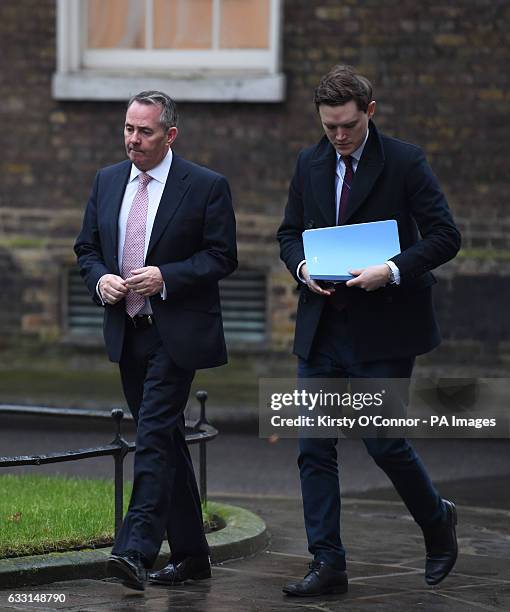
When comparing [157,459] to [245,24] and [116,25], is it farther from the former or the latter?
[116,25]

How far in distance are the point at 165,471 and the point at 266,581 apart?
0.71 m

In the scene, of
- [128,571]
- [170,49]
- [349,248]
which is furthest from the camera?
[170,49]

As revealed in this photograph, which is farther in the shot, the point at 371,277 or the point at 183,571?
the point at 183,571

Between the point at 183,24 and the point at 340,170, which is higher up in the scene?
the point at 183,24

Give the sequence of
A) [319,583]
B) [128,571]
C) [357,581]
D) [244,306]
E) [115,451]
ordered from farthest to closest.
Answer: [244,306]
[115,451]
[357,581]
[319,583]
[128,571]

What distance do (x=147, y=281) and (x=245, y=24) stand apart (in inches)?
356

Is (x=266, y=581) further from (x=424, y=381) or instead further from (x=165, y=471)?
(x=424, y=381)

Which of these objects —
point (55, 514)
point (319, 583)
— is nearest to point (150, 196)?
point (319, 583)

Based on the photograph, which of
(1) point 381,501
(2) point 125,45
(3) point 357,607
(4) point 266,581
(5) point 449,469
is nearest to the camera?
(3) point 357,607

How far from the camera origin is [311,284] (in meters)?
6.57

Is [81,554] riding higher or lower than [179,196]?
lower

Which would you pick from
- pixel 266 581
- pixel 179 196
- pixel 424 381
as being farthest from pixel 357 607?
pixel 424 381

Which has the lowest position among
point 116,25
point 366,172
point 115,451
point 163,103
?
point 115,451

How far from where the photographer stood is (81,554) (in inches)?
274
